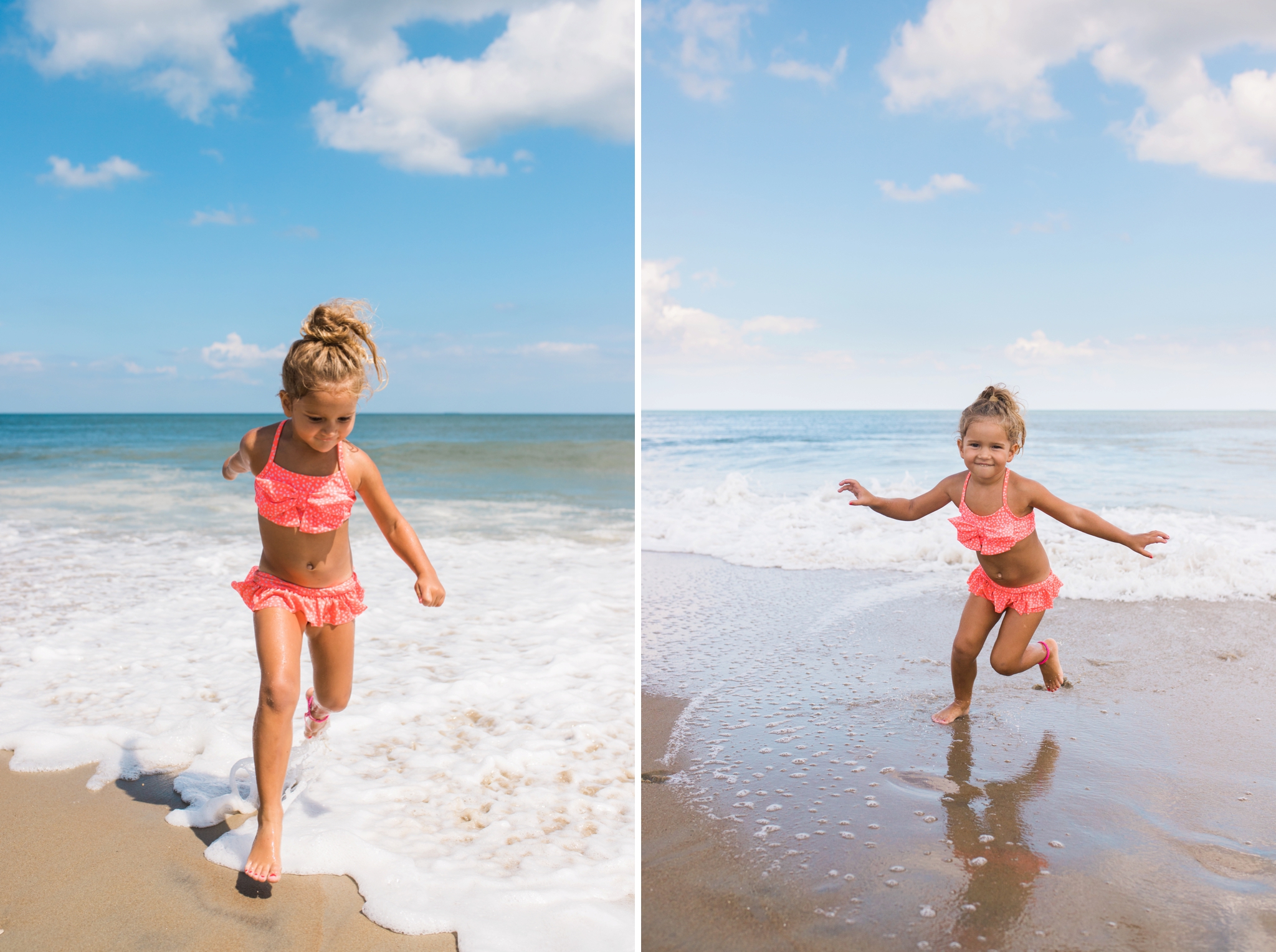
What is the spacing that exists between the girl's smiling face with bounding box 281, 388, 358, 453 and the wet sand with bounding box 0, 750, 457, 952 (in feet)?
4.51

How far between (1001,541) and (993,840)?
1504 mm

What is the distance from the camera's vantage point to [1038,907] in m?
2.10

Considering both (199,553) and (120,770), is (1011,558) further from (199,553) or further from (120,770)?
(199,553)

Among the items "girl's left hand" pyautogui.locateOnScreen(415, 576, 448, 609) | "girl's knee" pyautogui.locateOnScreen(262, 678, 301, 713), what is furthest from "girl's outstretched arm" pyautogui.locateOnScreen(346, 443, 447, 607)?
"girl's knee" pyautogui.locateOnScreen(262, 678, 301, 713)

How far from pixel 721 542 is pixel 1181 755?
15.5ft

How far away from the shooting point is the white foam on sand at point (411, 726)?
2506mm

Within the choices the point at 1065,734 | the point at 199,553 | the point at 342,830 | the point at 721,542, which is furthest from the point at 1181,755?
the point at 199,553

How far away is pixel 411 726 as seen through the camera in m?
3.72

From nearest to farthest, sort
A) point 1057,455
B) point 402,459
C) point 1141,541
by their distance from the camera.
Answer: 1. point 1141,541
2. point 1057,455
3. point 402,459

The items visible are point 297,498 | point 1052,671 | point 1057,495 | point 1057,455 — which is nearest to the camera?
point 297,498

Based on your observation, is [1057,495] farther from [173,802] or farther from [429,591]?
[173,802]

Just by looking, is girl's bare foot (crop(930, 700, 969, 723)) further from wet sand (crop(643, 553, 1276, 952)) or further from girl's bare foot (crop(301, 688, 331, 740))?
girl's bare foot (crop(301, 688, 331, 740))

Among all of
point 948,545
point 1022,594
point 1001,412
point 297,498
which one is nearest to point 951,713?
point 1022,594

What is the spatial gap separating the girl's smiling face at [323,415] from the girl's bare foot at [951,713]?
2.61 meters
